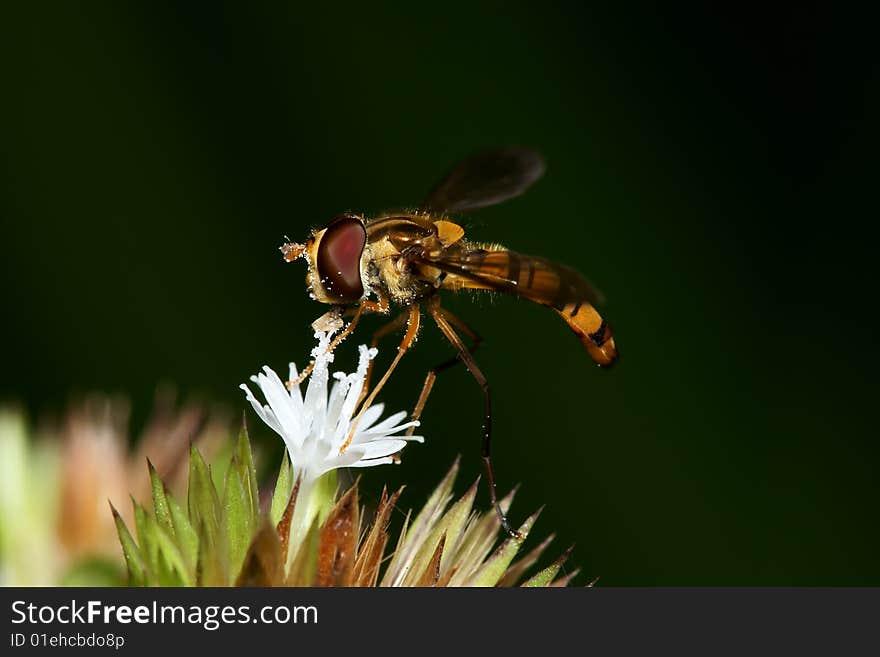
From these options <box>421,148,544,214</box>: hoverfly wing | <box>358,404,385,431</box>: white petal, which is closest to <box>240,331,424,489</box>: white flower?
<box>358,404,385,431</box>: white petal

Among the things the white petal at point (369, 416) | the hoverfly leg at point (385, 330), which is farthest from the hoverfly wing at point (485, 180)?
the white petal at point (369, 416)

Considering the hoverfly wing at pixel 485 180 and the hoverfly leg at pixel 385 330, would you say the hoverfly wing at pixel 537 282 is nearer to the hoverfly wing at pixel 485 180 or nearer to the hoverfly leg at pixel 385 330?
the hoverfly leg at pixel 385 330

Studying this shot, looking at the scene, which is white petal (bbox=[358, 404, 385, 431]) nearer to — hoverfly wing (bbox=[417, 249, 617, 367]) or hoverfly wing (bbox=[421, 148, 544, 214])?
hoverfly wing (bbox=[417, 249, 617, 367])

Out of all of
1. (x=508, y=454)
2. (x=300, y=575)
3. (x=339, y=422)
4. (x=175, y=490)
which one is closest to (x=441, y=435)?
(x=508, y=454)

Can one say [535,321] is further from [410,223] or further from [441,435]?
[410,223]

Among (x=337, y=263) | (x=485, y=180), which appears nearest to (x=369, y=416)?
(x=337, y=263)

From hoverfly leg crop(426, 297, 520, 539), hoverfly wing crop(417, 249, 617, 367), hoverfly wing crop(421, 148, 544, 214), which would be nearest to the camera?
hoverfly wing crop(417, 249, 617, 367)

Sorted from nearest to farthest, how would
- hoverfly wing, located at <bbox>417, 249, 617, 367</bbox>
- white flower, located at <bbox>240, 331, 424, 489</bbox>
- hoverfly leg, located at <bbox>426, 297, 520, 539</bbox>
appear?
white flower, located at <bbox>240, 331, 424, 489</bbox> < hoverfly wing, located at <bbox>417, 249, 617, 367</bbox> < hoverfly leg, located at <bbox>426, 297, 520, 539</bbox>

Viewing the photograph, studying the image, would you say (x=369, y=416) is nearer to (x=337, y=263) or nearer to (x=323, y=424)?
(x=323, y=424)
